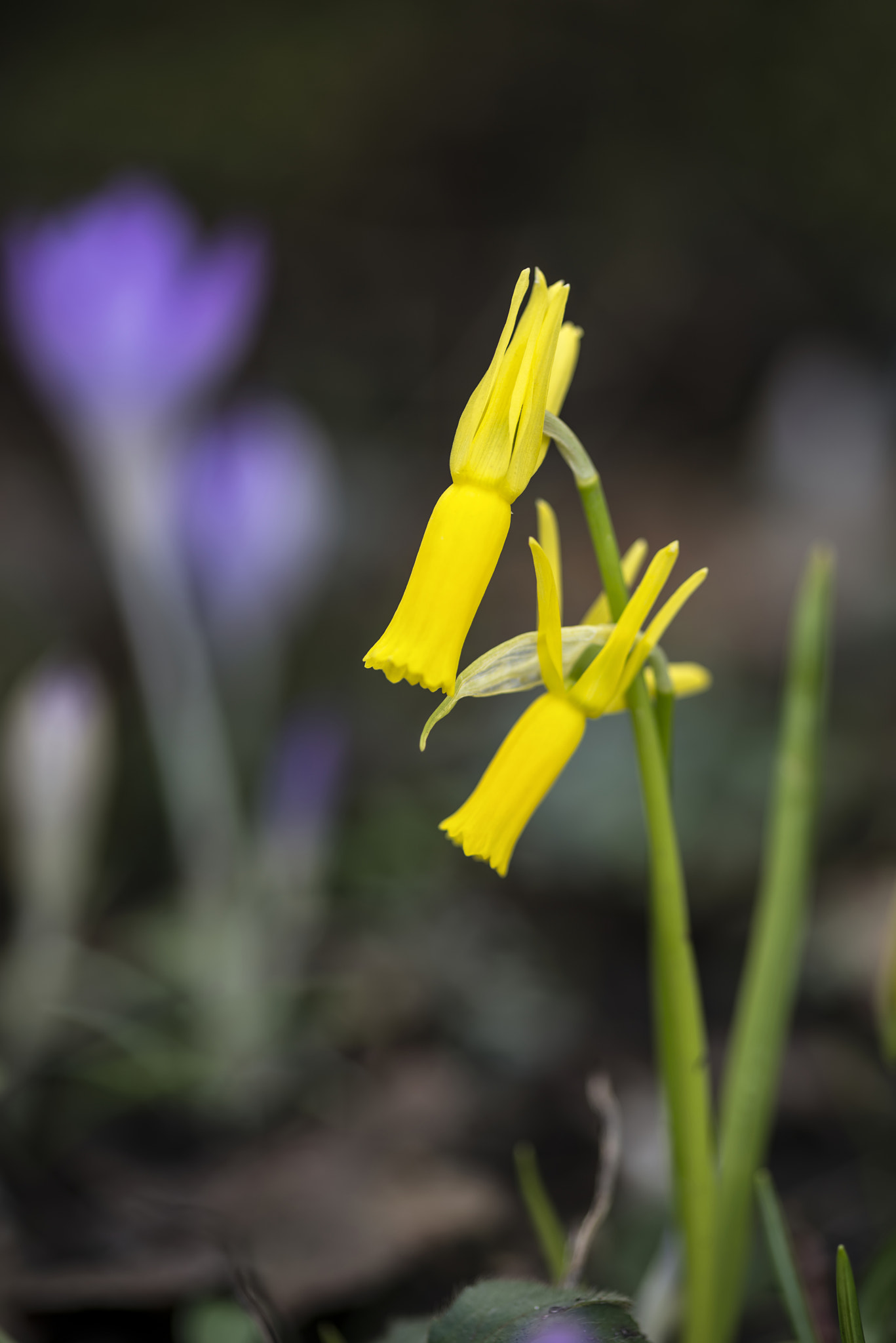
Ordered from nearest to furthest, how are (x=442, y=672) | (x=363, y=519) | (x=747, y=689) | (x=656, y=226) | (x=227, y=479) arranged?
1. (x=442, y=672)
2. (x=227, y=479)
3. (x=747, y=689)
4. (x=363, y=519)
5. (x=656, y=226)

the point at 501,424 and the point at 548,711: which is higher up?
the point at 501,424

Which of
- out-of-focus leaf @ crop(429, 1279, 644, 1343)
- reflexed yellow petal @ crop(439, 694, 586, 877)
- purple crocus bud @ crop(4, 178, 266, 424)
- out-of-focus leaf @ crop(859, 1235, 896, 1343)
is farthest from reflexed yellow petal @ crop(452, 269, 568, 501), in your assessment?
purple crocus bud @ crop(4, 178, 266, 424)

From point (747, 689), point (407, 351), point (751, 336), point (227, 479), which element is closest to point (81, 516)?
point (407, 351)

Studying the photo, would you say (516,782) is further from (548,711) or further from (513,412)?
(513,412)

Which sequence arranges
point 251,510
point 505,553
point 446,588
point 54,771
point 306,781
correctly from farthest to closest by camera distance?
point 505,553 → point 251,510 → point 306,781 → point 54,771 → point 446,588

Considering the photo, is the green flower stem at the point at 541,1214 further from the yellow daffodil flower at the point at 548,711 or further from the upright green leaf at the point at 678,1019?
the yellow daffodil flower at the point at 548,711

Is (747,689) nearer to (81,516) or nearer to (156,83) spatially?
(81,516)

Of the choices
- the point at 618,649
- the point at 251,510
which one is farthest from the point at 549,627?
the point at 251,510
